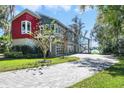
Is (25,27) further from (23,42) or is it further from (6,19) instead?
(6,19)

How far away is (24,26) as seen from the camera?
2148cm

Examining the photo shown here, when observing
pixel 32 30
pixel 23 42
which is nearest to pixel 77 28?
pixel 32 30

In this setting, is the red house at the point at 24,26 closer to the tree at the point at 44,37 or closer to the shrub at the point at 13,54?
the tree at the point at 44,37

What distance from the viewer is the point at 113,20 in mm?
17344

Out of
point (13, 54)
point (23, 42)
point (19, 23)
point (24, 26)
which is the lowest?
point (13, 54)

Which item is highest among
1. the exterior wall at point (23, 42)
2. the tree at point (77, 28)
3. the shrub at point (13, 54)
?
the tree at point (77, 28)

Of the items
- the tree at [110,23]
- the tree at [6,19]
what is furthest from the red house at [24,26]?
the tree at [110,23]

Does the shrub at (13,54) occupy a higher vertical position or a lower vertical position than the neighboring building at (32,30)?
lower

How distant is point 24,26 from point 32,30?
1.52 m

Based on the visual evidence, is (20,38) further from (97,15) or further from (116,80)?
(116,80)

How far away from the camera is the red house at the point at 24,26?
66.4 feet
